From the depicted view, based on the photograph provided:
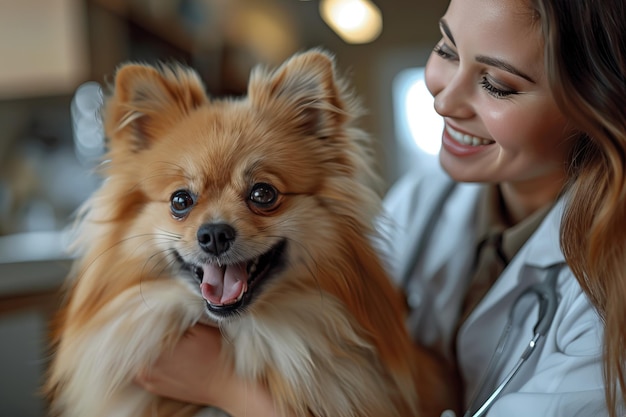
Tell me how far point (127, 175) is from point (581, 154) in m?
0.80

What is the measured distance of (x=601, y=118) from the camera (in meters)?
1.01

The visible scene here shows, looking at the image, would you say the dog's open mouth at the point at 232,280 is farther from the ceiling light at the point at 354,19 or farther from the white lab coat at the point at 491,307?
the ceiling light at the point at 354,19

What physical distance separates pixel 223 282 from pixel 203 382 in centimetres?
18

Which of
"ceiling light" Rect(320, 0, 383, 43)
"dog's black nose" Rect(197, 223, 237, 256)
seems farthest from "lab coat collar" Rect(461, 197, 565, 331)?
"ceiling light" Rect(320, 0, 383, 43)

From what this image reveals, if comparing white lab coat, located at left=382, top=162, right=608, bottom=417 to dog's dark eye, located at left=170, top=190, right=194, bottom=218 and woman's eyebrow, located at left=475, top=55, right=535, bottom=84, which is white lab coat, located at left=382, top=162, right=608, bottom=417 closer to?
woman's eyebrow, located at left=475, top=55, right=535, bottom=84

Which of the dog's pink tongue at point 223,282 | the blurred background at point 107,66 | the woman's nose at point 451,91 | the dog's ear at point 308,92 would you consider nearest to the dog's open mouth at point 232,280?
the dog's pink tongue at point 223,282

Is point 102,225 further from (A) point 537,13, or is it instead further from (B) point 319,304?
(A) point 537,13

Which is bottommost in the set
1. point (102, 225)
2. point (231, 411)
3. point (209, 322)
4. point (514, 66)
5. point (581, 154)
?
point (231, 411)

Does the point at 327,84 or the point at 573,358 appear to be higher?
the point at 327,84

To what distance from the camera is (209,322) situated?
48.2 inches

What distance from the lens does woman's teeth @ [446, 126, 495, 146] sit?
1.26 metres

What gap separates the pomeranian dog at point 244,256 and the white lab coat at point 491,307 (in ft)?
0.58

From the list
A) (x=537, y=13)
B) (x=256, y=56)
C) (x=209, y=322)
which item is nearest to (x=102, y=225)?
(x=209, y=322)

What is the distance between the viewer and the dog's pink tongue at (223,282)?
1133mm
